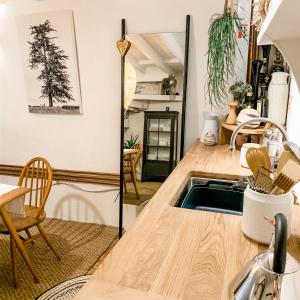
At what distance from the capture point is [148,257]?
2.60ft

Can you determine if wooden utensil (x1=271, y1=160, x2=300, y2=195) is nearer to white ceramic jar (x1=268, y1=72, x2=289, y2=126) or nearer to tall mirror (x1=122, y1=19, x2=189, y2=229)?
white ceramic jar (x1=268, y1=72, x2=289, y2=126)

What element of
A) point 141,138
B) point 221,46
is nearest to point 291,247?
point 221,46

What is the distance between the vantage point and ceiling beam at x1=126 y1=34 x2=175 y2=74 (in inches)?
93.8

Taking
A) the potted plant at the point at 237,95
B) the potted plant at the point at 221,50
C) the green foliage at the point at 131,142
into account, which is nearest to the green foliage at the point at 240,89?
the potted plant at the point at 237,95

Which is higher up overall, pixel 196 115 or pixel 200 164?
pixel 196 115

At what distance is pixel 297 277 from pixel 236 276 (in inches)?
6.4

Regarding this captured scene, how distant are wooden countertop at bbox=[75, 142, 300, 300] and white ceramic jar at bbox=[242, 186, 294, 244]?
4cm

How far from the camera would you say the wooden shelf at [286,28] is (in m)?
0.57

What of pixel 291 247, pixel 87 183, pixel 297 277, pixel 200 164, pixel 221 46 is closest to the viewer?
pixel 297 277

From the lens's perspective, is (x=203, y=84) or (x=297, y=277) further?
(x=203, y=84)

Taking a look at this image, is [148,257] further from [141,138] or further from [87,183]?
[87,183]

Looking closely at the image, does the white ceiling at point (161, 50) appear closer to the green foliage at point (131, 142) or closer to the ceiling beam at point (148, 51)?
the ceiling beam at point (148, 51)

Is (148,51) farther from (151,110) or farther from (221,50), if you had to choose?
(221,50)

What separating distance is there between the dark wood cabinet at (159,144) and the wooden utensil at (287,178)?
1670 mm
